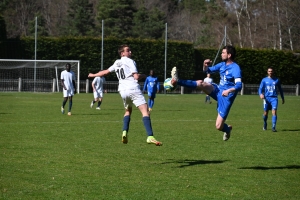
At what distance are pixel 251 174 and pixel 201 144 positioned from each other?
4425mm

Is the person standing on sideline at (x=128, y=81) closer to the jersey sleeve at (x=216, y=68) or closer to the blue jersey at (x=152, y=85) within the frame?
the jersey sleeve at (x=216, y=68)

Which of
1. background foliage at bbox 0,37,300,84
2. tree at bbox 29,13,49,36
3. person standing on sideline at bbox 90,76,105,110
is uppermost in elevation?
tree at bbox 29,13,49,36

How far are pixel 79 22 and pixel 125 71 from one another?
6318cm

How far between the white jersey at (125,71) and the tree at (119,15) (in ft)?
195

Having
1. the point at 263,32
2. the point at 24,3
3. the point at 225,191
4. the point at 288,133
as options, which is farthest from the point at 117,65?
the point at 24,3

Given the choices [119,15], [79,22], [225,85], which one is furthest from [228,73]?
[79,22]

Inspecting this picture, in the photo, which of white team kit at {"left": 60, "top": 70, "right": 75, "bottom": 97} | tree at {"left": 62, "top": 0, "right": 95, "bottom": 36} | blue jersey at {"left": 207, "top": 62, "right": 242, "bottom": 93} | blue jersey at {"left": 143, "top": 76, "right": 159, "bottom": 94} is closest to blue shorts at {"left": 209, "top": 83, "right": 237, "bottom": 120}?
blue jersey at {"left": 207, "top": 62, "right": 242, "bottom": 93}

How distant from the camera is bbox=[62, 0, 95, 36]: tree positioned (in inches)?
2881

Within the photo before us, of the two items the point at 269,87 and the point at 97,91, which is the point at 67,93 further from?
the point at 269,87

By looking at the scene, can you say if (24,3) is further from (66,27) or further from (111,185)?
(111,185)

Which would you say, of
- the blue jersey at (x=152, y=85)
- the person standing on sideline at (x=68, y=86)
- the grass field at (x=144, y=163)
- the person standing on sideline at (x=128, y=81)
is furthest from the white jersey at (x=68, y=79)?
the person standing on sideline at (x=128, y=81)

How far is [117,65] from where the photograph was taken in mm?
11547

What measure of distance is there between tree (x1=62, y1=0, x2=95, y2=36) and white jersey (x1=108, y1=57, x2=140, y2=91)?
2391 inches

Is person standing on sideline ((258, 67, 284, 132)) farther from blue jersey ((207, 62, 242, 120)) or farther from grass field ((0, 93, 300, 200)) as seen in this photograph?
blue jersey ((207, 62, 242, 120))
